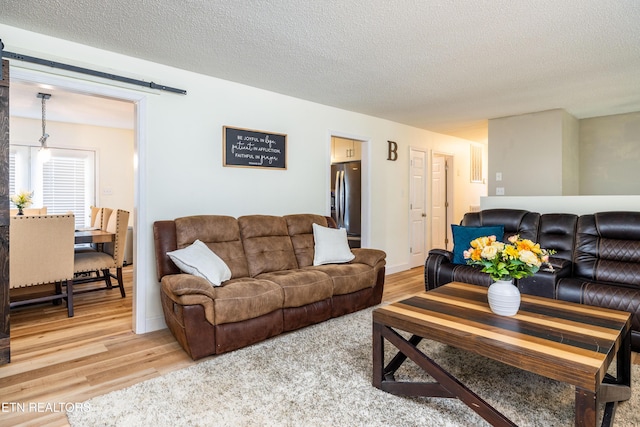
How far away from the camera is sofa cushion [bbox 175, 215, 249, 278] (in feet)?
9.79

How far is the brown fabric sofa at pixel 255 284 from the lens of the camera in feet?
7.88

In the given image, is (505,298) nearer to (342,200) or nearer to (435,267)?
(435,267)

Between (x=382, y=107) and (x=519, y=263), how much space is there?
3.10 metres

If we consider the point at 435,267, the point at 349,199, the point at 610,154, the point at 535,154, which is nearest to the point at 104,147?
the point at 349,199

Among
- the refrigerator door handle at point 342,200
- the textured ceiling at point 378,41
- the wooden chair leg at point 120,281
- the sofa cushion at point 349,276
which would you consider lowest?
the wooden chair leg at point 120,281

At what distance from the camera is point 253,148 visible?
3.69 m

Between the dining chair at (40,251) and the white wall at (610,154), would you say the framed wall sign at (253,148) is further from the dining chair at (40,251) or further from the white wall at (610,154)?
the white wall at (610,154)

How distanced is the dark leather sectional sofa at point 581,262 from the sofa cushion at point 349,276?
0.70 metres

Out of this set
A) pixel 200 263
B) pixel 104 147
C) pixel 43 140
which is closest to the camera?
pixel 200 263

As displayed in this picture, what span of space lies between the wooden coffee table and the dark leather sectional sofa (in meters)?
0.77

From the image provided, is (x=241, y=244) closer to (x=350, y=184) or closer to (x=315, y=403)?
(x=315, y=403)

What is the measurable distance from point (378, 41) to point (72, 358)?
323 centimetres

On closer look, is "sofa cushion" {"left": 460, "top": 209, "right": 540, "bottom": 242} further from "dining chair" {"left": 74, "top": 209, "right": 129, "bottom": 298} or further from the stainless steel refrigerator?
"dining chair" {"left": 74, "top": 209, "right": 129, "bottom": 298}

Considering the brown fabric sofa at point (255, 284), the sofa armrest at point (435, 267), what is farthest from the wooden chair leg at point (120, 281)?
the sofa armrest at point (435, 267)
